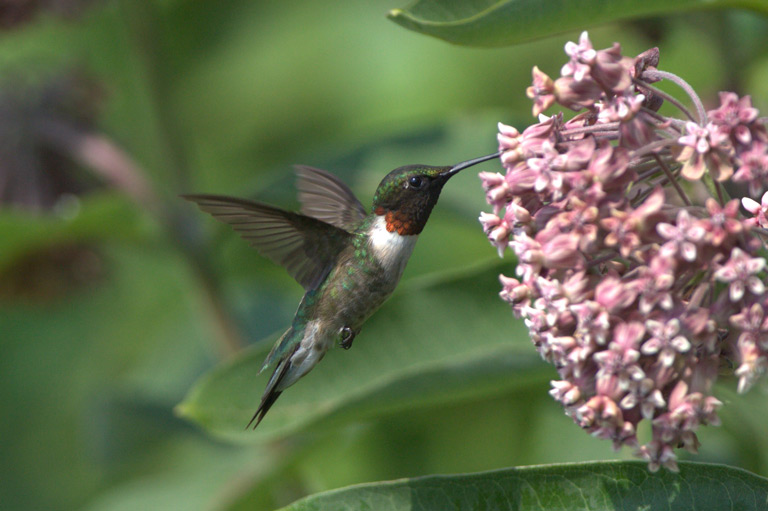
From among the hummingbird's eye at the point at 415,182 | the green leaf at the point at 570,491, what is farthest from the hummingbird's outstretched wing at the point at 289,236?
the green leaf at the point at 570,491

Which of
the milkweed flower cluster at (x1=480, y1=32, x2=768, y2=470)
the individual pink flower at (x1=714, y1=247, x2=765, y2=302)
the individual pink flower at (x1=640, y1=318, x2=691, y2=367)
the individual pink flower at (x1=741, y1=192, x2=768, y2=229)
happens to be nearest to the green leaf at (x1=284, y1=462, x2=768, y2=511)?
the milkweed flower cluster at (x1=480, y1=32, x2=768, y2=470)

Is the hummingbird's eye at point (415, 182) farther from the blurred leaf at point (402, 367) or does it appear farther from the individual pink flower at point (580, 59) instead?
the individual pink flower at point (580, 59)

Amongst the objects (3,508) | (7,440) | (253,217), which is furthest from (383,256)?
(7,440)

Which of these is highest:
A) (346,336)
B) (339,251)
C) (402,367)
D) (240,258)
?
(339,251)

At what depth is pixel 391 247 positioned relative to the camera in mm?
2578

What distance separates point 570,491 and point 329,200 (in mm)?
1252

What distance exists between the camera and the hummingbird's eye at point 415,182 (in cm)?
258

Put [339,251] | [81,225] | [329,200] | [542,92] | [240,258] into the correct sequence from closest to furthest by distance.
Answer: [542,92], [339,251], [329,200], [81,225], [240,258]

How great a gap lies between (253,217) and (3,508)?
3.44 meters

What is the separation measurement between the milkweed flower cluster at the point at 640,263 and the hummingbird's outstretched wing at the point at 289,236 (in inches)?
31.9

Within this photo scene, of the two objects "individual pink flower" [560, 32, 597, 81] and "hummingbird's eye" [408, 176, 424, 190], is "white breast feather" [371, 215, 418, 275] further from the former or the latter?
"individual pink flower" [560, 32, 597, 81]

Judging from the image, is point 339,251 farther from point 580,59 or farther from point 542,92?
point 580,59

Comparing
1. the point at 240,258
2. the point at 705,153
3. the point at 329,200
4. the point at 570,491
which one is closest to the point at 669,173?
the point at 705,153

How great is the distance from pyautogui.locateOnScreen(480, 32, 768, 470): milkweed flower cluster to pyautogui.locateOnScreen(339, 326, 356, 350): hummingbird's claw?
76 centimetres
